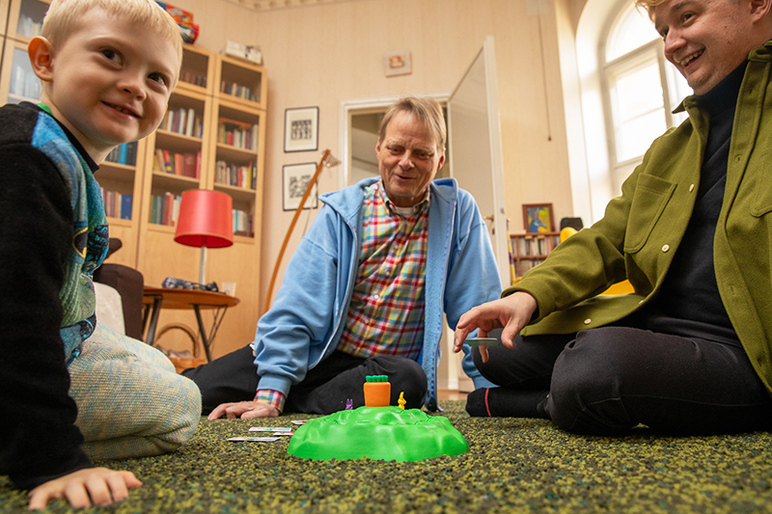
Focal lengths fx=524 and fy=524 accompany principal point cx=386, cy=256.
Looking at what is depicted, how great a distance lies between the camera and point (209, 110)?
12.7ft

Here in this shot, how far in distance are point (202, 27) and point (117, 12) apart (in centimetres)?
397

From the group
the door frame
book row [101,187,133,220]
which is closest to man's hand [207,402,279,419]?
book row [101,187,133,220]

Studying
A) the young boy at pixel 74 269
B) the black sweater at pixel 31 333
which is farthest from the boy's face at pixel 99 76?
the black sweater at pixel 31 333

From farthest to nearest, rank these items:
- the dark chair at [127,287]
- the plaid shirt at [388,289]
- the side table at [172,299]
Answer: the side table at [172,299], the dark chair at [127,287], the plaid shirt at [388,289]

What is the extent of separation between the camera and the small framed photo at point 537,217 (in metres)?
3.85

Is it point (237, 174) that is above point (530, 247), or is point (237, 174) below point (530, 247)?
above

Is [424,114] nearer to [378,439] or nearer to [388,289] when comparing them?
[388,289]

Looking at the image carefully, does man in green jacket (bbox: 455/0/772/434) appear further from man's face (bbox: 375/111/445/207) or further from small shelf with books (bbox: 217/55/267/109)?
small shelf with books (bbox: 217/55/267/109)

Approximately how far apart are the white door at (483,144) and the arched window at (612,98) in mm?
903

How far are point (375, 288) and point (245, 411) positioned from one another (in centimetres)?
47

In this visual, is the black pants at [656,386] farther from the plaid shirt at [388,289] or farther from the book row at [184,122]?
the book row at [184,122]

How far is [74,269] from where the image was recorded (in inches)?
22.5

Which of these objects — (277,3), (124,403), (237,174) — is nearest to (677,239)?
(124,403)

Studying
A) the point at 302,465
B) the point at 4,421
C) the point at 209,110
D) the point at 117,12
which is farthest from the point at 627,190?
the point at 209,110
